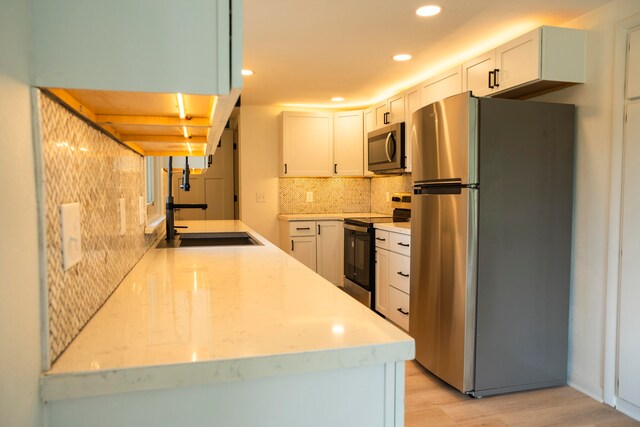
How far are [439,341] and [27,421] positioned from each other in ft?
8.06

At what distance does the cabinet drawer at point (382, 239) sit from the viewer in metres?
3.92

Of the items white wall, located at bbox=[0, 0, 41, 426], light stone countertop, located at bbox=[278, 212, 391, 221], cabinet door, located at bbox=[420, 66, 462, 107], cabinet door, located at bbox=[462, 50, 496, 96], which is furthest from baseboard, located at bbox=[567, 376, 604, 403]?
white wall, located at bbox=[0, 0, 41, 426]

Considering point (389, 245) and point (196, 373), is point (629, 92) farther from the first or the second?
point (196, 373)

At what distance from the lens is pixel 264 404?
75 centimetres

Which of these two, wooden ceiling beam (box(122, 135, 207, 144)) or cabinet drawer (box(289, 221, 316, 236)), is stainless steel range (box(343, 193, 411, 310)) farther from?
wooden ceiling beam (box(122, 135, 207, 144))

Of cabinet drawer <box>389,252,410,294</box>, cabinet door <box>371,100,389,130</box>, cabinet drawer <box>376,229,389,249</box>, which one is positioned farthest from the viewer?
cabinet door <box>371,100,389,130</box>

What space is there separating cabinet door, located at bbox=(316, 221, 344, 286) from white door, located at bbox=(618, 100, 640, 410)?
302 centimetres

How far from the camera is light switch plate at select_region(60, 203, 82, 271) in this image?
72 cm

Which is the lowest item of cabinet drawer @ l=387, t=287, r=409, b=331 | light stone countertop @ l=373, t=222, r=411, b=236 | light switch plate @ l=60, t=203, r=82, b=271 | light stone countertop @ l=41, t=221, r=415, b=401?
cabinet drawer @ l=387, t=287, r=409, b=331

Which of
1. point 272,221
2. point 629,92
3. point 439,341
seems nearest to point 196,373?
point 439,341

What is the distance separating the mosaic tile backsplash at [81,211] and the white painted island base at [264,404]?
0.37ft

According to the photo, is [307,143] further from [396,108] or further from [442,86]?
[442,86]

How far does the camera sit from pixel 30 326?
23.6 inches

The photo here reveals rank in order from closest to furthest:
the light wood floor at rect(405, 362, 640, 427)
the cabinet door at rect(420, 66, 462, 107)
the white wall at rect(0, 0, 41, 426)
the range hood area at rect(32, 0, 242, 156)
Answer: the white wall at rect(0, 0, 41, 426) → the range hood area at rect(32, 0, 242, 156) → the light wood floor at rect(405, 362, 640, 427) → the cabinet door at rect(420, 66, 462, 107)
